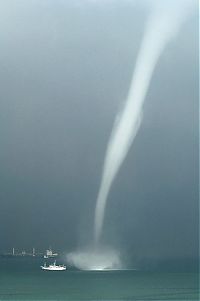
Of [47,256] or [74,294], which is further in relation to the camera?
[47,256]

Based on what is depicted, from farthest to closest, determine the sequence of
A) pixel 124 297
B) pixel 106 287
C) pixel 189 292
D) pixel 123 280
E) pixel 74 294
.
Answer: pixel 123 280 < pixel 106 287 < pixel 189 292 < pixel 74 294 < pixel 124 297

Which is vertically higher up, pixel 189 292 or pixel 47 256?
pixel 47 256

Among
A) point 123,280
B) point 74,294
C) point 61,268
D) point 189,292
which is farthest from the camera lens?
point 61,268

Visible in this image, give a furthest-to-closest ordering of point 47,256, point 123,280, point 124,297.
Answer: point 47,256 → point 123,280 → point 124,297

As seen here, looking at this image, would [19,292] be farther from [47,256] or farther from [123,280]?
[47,256]

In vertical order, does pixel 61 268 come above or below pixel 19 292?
above

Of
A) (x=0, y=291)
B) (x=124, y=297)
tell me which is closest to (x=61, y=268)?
(x=0, y=291)

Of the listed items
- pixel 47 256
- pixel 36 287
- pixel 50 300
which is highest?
pixel 47 256

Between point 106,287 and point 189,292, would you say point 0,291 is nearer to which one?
point 106,287

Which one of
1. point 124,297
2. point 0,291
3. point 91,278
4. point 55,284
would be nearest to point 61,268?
point 91,278
